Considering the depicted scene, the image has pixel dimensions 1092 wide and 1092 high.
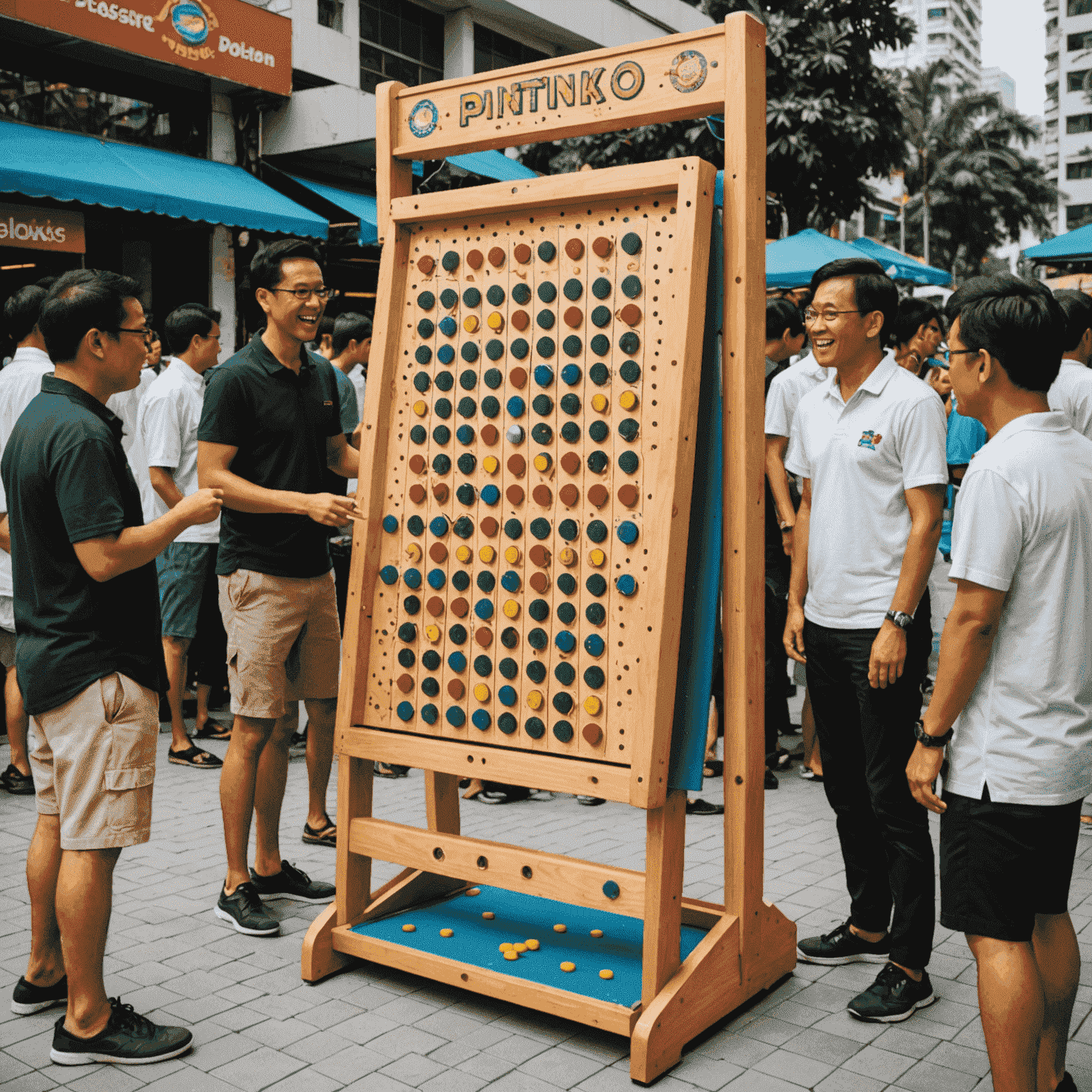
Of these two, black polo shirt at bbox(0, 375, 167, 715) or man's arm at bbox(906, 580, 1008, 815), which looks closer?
man's arm at bbox(906, 580, 1008, 815)

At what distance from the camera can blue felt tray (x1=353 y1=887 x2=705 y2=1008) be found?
11.3ft

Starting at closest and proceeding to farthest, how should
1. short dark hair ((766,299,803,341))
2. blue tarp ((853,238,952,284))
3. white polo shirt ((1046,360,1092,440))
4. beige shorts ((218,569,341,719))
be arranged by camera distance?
beige shorts ((218,569,341,719))
white polo shirt ((1046,360,1092,440))
short dark hair ((766,299,803,341))
blue tarp ((853,238,952,284))

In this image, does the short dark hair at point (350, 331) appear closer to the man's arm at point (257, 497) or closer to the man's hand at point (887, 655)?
the man's arm at point (257, 497)

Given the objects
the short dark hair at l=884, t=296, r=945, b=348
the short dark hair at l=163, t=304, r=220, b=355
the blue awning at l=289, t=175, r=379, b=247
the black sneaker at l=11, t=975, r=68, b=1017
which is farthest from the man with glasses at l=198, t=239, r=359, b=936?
the blue awning at l=289, t=175, r=379, b=247

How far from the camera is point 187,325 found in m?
6.38

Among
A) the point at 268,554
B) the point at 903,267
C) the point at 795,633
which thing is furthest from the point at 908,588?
the point at 903,267

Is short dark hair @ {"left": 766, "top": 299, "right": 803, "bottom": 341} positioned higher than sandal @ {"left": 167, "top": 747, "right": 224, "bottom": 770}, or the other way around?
short dark hair @ {"left": 766, "top": 299, "right": 803, "bottom": 341}

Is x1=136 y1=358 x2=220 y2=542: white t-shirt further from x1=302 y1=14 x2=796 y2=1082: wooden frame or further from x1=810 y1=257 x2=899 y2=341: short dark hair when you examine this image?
x1=810 y1=257 x2=899 y2=341: short dark hair

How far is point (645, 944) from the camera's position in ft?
10.7

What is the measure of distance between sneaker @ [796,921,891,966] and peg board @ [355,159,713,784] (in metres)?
1.22

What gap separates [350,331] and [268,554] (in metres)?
3.05

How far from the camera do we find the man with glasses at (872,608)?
353cm

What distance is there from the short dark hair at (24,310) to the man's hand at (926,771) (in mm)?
5000

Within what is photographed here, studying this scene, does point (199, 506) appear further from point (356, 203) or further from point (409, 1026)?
point (356, 203)
